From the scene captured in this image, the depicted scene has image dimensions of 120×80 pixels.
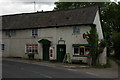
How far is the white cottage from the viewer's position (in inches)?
963

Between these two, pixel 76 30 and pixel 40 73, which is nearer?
pixel 40 73

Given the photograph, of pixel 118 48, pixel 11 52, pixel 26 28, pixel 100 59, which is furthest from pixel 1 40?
pixel 118 48

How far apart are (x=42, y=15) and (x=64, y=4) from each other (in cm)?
1526

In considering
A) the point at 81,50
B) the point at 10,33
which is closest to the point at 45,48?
the point at 81,50

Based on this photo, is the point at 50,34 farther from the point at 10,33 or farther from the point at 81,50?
the point at 10,33

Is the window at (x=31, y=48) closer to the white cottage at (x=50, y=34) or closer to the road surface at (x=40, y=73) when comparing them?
the white cottage at (x=50, y=34)

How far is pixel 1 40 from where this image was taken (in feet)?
105

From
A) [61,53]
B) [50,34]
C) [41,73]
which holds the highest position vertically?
[50,34]

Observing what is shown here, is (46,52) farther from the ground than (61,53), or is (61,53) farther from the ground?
(46,52)

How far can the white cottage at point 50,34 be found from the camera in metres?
24.5

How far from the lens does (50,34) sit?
2667 centimetres

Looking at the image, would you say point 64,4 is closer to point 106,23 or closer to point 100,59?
point 106,23

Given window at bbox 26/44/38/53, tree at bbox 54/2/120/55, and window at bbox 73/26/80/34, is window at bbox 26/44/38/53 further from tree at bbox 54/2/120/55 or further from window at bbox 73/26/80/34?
tree at bbox 54/2/120/55

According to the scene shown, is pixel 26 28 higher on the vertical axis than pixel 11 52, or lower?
higher
